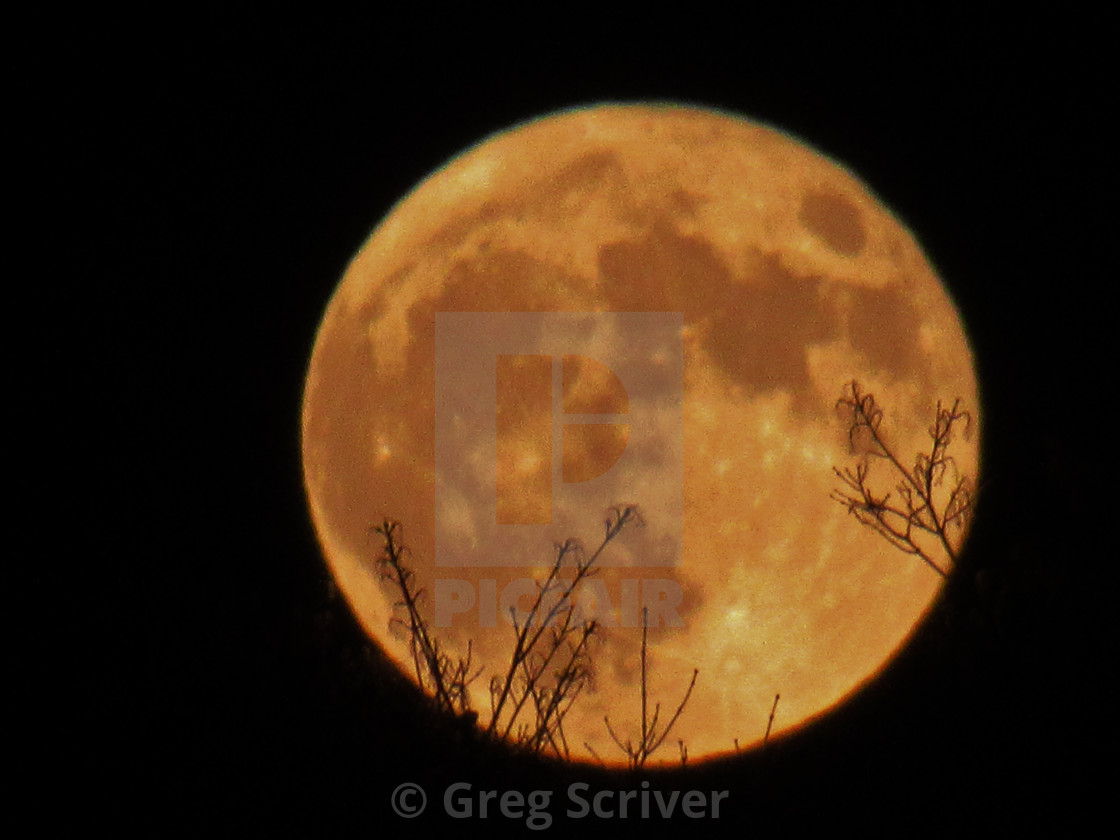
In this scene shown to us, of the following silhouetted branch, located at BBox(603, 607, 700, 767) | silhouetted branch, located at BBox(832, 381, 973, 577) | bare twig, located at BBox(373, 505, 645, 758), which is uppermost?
silhouetted branch, located at BBox(832, 381, 973, 577)

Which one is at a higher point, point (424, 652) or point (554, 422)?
point (554, 422)

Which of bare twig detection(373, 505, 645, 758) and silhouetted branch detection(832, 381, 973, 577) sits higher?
silhouetted branch detection(832, 381, 973, 577)

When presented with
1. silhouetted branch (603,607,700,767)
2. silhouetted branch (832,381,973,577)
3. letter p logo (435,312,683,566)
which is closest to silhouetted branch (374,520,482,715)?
silhouetted branch (603,607,700,767)

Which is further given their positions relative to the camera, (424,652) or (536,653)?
(536,653)

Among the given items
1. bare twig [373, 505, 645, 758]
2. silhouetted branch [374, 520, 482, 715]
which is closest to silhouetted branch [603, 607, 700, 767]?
bare twig [373, 505, 645, 758]

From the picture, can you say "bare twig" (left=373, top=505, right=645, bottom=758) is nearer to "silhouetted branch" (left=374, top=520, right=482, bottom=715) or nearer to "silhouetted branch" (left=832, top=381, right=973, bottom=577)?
"silhouetted branch" (left=374, top=520, right=482, bottom=715)

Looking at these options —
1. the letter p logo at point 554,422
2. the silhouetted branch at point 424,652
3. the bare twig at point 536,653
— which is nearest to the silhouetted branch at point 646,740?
the bare twig at point 536,653

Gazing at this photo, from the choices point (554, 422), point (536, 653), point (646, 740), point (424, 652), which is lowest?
point (646, 740)

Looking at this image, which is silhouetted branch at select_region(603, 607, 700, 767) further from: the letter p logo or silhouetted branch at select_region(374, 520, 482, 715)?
the letter p logo

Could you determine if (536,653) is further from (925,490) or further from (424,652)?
(925,490)

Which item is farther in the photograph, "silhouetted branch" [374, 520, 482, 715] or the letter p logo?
the letter p logo

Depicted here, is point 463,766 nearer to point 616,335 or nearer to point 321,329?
point 616,335

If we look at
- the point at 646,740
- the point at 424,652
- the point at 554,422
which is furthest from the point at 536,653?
the point at 554,422

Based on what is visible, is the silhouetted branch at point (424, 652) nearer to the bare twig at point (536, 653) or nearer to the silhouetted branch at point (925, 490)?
the bare twig at point (536, 653)
